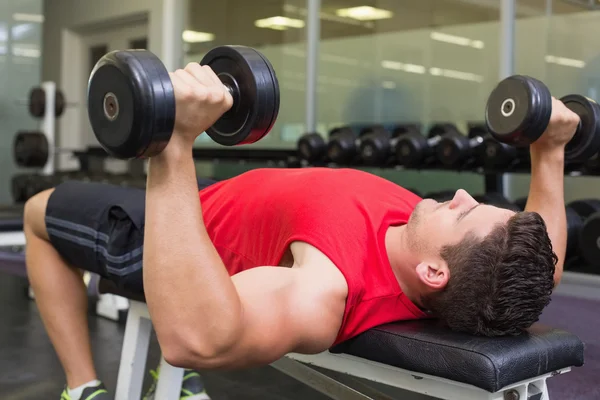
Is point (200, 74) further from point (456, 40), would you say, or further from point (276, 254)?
point (456, 40)

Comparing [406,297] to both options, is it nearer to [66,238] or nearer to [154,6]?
[66,238]

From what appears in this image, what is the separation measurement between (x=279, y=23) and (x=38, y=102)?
179cm

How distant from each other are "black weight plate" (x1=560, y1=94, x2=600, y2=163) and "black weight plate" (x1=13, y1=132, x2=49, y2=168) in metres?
3.73

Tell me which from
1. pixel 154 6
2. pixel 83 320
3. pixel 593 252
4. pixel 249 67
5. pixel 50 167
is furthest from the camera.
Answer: pixel 154 6

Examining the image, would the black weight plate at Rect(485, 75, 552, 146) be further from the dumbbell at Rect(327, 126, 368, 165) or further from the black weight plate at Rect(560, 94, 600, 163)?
the dumbbell at Rect(327, 126, 368, 165)

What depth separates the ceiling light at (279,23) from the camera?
198 inches

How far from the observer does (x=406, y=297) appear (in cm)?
121

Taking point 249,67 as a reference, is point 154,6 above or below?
above

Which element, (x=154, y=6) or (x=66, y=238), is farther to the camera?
(x=154, y=6)

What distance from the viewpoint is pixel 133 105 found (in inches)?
34.1

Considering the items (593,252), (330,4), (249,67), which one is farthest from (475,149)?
(249,67)

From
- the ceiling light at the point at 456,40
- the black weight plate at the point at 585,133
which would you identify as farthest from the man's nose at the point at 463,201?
the ceiling light at the point at 456,40

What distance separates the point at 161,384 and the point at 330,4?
3.81 m

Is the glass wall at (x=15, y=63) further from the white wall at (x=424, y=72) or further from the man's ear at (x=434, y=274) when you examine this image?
the man's ear at (x=434, y=274)
